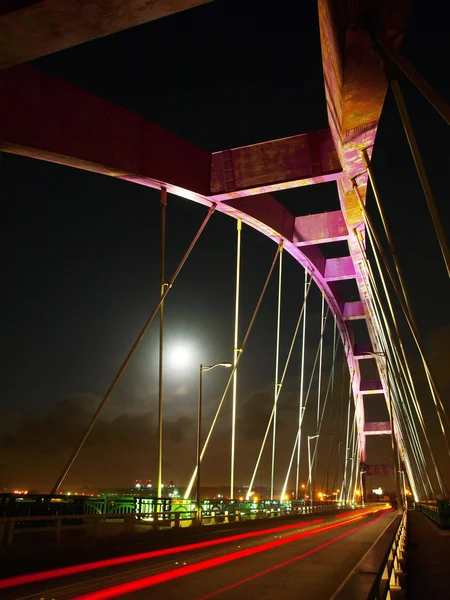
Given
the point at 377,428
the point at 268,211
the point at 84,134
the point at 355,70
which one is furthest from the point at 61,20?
the point at 377,428

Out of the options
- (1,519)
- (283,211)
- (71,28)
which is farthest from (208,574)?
(283,211)

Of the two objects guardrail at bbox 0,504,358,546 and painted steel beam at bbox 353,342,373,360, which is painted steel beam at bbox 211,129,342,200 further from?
painted steel beam at bbox 353,342,373,360

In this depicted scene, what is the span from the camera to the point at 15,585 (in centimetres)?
819

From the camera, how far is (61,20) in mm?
6637

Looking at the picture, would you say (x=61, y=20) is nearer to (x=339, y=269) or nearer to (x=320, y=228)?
(x=320, y=228)

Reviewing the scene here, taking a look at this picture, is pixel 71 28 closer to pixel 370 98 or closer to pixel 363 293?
pixel 370 98

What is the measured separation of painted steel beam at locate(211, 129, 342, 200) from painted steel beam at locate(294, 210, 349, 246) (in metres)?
7.15

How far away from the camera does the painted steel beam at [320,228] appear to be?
26750mm

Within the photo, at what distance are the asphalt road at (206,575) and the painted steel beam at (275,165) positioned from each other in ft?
40.2

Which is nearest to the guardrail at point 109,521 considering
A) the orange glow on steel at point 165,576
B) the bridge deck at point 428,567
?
the orange glow on steel at point 165,576

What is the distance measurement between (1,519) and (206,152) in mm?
15507

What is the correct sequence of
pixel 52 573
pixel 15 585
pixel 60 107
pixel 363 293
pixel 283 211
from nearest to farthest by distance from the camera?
pixel 15 585 < pixel 52 573 < pixel 60 107 < pixel 283 211 < pixel 363 293

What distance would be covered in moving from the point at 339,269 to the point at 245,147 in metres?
16.0

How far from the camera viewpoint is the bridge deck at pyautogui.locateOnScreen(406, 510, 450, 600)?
9.54 metres
